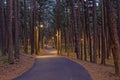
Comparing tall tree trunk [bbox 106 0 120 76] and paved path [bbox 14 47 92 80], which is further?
paved path [bbox 14 47 92 80]

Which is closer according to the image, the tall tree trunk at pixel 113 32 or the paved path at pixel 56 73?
the tall tree trunk at pixel 113 32

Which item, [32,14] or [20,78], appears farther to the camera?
[32,14]

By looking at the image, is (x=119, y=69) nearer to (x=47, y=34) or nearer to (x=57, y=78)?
(x=57, y=78)

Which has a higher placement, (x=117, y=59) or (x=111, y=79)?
(x=117, y=59)

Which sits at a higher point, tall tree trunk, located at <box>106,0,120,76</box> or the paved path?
Result: tall tree trunk, located at <box>106,0,120,76</box>

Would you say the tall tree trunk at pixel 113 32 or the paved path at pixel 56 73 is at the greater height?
the tall tree trunk at pixel 113 32

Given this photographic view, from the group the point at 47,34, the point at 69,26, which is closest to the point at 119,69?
the point at 69,26

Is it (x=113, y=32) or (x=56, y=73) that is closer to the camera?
(x=113, y=32)

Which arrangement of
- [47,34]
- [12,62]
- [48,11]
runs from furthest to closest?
[47,34] → [48,11] → [12,62]

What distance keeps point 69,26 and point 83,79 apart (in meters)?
49.0

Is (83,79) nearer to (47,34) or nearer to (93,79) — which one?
(93,79)

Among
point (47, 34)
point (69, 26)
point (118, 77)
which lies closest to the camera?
point (118, 77)

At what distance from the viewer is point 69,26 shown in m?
65.6

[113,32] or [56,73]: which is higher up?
[113,32]
